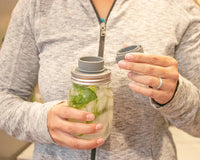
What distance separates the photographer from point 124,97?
2.09 ft

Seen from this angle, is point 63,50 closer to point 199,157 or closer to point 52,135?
point 52,135

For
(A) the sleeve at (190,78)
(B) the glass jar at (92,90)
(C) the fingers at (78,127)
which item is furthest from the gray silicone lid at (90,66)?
(A) the sleeve at (190,78)

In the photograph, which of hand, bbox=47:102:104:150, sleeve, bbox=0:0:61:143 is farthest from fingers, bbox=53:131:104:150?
sleeve, bbox=0:0:61:143

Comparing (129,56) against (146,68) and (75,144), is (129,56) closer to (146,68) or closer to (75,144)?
(146,68)

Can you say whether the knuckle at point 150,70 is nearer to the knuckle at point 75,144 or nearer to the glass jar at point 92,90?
the glass jar at point 92,90

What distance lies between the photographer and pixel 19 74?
68 cm

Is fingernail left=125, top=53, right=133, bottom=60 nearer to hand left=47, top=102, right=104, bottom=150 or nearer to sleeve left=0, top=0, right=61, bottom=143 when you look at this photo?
hand left=47, top=102, right=104, bottom=150

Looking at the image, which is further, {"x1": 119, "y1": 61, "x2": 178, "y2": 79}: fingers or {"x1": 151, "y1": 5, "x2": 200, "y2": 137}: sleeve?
{"x1": 151, "y1": 5, "x2": 200, "y2": 137}: sleeve

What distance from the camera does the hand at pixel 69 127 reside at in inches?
18.5

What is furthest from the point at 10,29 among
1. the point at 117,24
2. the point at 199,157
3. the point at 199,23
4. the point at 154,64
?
the point at 199,157

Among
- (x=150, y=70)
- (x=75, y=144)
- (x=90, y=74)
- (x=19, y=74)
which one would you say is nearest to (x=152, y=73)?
(x=150, y=70)

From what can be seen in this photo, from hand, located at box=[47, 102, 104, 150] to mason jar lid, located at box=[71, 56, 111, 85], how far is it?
7 centimetres

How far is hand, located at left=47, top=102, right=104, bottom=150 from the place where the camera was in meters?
0.47

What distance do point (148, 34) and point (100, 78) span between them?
272 mm
